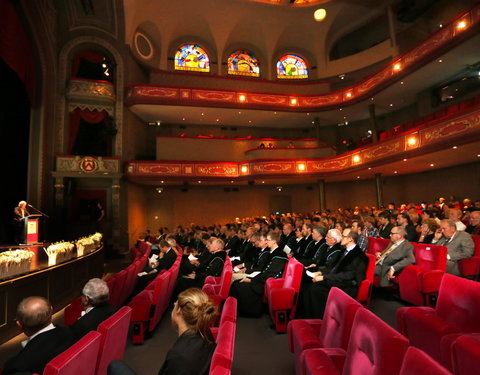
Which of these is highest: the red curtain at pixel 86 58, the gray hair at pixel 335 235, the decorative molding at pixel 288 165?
the red curtain at pixel 86 58

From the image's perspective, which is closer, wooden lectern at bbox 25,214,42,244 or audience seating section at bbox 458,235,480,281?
audience seating section at bbox 458,235,480,281

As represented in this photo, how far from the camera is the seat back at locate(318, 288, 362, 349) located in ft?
6.98

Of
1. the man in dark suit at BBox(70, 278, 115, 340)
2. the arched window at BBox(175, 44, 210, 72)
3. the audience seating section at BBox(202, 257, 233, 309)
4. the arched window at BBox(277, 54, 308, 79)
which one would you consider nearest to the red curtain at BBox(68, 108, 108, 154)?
the arched window at BBox(175, 44, 210, 72)

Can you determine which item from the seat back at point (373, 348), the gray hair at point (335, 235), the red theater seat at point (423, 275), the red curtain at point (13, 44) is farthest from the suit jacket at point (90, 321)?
the red curtain at point (13, 44)

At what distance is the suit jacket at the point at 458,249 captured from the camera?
4.33 m

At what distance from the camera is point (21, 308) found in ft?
6.27

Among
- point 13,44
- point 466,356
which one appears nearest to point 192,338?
point 466,356

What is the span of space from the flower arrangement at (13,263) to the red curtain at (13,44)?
643 centimetres

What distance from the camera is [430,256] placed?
4426mm

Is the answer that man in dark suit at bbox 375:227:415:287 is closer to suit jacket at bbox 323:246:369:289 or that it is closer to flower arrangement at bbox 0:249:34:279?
suit jacket at bbox 323:246:369:289

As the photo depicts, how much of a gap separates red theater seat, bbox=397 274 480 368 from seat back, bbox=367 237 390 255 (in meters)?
3.05

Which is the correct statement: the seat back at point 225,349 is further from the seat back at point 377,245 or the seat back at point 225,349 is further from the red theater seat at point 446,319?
the seat back at point 377,245

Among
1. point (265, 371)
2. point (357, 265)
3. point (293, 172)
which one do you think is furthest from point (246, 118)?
point (265, 371)

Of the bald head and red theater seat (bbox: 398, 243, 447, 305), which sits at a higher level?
the bald head
